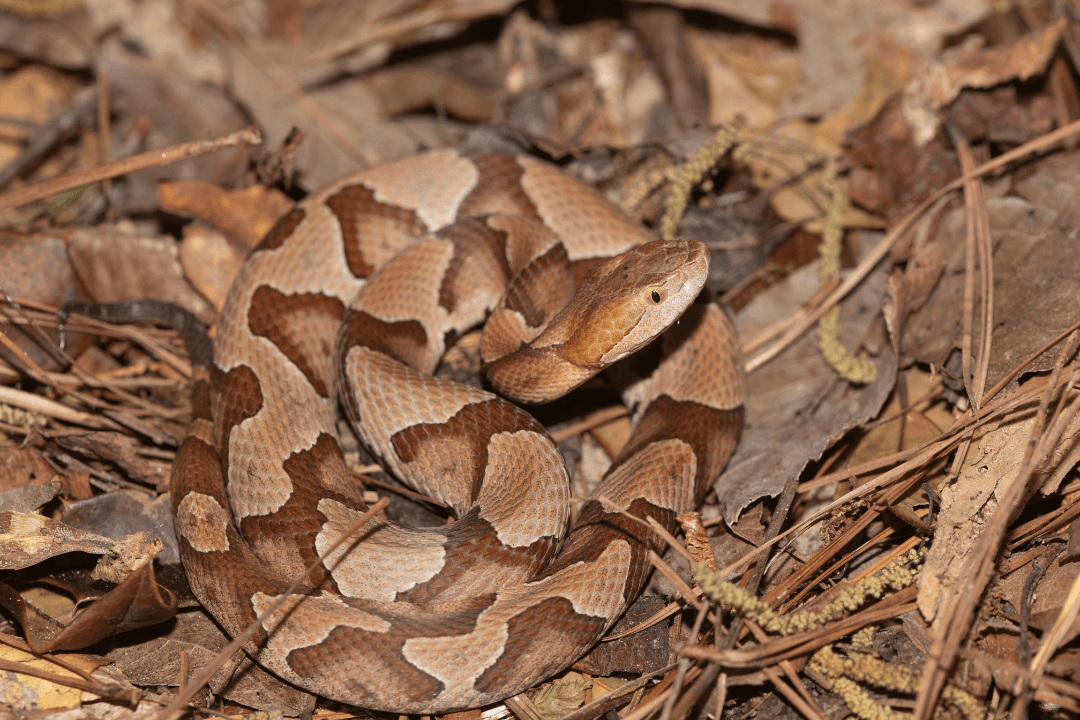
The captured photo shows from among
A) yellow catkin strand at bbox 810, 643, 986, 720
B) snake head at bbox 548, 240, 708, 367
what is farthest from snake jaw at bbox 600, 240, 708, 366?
yellow catkin strand at bbox 810, 643, 986, 720

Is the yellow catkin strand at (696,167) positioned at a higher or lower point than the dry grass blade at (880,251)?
higher

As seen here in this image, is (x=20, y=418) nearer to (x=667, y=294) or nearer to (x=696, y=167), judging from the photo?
(x=667, y=294)

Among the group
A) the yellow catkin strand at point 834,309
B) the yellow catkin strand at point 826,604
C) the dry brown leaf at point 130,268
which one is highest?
the dry brown leaf at point 130,268

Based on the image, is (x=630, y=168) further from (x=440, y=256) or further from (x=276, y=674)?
(x=276, y=674)

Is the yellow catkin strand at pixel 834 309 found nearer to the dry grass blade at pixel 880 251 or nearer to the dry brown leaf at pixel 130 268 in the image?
the dry grass blade at pixel 880 251

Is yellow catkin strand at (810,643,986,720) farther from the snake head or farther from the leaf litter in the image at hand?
the snake head

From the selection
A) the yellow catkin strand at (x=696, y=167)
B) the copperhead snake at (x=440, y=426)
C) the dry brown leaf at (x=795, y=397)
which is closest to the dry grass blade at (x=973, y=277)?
the dry brown leaf at (x=795, y=397)
